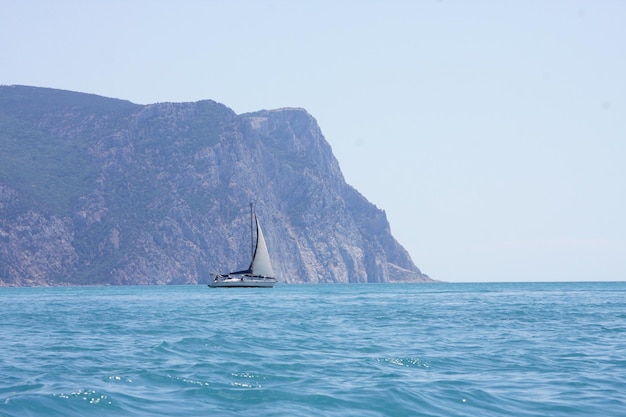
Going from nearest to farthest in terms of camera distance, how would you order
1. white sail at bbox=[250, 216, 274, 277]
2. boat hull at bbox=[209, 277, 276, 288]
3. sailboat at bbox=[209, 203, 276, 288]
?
boat hull at bbox=[209, 277, 276, 288]
sailboat at bbox=[209, 203, 276, 288]
white sail at bbox=[250, 216, 274, 277]

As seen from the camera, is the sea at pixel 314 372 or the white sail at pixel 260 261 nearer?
the sea at pixel 314 372

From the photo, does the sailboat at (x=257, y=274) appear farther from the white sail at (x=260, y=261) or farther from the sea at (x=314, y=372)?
the sea at (x=314, y=372)

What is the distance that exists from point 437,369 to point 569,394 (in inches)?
177

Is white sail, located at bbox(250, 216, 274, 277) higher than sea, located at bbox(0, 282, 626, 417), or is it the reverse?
white sail, located at bbox(250, 216, 274, 277)

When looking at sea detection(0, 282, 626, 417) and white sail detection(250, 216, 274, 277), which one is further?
white sail detection(250, 216, 274, 277)

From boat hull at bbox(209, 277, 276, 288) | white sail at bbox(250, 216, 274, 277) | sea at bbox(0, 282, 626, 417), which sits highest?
white sail at bbox(250, 216, 274, 277)

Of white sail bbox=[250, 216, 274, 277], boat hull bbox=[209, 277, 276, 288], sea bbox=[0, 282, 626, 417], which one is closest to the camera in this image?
sea bbox=[0, 282, 626, 417]

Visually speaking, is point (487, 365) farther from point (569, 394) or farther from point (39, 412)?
point (39, 412)

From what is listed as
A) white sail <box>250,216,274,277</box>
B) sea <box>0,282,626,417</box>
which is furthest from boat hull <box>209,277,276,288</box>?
sea <box>0,282,626,417</box>

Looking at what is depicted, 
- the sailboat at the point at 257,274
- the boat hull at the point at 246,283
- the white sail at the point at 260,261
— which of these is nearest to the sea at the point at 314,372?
the boat hull at the point at 246,283

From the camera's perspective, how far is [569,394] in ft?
61.3

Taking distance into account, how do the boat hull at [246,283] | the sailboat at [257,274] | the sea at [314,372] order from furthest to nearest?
1. the sailboat at [257,274]
2. the boat hull at [246,283]
3. the sea at [314,372]

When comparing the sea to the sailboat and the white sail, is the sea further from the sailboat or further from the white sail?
the white sail

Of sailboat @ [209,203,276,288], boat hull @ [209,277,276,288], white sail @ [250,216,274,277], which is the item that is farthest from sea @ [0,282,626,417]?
white sail @ [250,216,274,277]
